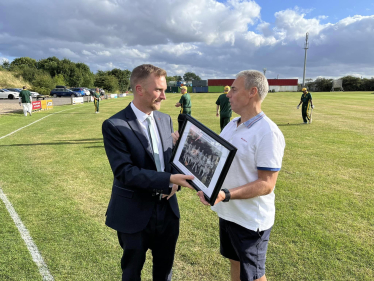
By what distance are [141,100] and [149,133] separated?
29 cm

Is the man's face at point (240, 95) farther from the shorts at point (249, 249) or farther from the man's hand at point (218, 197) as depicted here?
the shorts at point (249, 249)

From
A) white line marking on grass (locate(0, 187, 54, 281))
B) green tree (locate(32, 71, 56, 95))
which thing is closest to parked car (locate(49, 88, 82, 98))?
green tree (locate(32, 71, 56, 95))

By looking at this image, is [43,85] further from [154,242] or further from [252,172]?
[252,172]

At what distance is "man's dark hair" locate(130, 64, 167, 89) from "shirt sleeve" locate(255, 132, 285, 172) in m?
1.01

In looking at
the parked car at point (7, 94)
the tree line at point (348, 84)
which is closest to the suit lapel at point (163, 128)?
the parked car at point (7, 94)

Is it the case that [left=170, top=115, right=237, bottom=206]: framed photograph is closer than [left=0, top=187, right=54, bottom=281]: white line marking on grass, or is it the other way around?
[left=170, top=115, right=237, bottom=206]: framed photograph

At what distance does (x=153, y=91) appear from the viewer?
211cm

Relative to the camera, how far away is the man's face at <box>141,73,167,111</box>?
6.84ft

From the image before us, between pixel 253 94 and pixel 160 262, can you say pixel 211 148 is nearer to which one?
pixel 253 94

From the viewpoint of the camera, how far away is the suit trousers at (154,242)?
Result: 7.27 feet

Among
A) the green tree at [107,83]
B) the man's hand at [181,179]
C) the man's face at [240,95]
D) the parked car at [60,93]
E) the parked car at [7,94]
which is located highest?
the green tree at [107,83]

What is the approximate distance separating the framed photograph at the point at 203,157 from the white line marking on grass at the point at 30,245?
246cm

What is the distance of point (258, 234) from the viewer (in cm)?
221

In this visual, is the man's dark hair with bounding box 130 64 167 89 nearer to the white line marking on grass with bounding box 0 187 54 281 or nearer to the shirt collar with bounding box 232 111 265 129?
the shirt collar with bounding box 232 111 265 129
